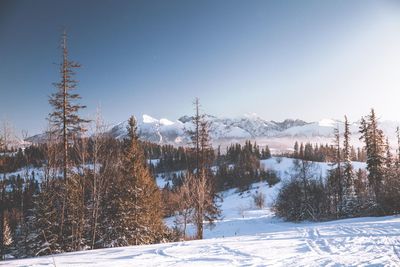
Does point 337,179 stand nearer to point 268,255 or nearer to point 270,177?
point 268,255

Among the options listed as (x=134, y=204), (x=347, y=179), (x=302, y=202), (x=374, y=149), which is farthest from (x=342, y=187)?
(x=134, y=204)

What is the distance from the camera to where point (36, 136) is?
69.8 ft

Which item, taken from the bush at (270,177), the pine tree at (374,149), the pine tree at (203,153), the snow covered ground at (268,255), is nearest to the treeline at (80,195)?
the pine tree at (203,153)

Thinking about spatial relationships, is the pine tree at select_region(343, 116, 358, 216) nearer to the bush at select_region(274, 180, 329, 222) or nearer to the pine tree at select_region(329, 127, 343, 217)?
the pine tree at select_region(329, 127, 343, 217)

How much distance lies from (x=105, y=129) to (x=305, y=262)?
1382cm

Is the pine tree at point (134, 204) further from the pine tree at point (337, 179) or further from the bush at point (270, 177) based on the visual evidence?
the bush at point (270, 177)

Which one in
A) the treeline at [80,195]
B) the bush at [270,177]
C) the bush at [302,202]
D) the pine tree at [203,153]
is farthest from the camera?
the bush at [270,177]

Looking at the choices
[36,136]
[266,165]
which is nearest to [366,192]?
[36,136]

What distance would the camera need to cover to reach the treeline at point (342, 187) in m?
40.7

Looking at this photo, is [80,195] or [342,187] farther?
[342,187]

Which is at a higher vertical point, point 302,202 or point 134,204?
point 134,204

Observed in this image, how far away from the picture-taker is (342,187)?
153 ft

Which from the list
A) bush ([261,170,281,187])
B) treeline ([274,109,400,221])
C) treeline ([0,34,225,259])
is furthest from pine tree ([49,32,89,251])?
bush ([261,170,281,187])

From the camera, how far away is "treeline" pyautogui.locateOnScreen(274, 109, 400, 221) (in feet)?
134
